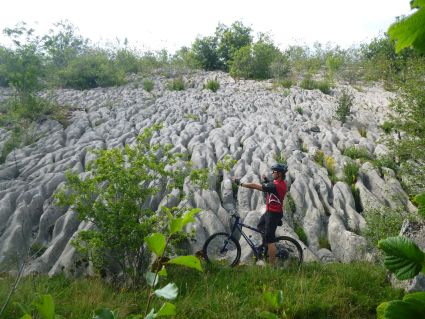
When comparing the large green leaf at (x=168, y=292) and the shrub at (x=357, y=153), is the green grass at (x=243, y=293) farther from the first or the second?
the shrub at (x=357, y=153)

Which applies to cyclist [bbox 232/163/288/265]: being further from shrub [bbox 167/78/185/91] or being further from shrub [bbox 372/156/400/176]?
shrub [bbox 167/78/185/91]

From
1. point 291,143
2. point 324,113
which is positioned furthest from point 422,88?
point 324,113

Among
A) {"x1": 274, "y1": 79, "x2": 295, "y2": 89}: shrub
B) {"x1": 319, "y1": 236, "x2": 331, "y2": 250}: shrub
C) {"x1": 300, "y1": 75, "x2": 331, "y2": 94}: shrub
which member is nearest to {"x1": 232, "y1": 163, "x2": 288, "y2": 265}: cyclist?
{"x1": 319, "y1": 236, "x2": 331, "y2": 250}: shrub

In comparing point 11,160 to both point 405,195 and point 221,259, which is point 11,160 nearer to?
point 221,259

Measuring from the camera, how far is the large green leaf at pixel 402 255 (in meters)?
0.61

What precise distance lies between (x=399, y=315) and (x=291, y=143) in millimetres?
13118

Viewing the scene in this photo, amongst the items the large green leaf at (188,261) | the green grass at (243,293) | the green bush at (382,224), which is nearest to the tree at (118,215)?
the green grass at (243,293)

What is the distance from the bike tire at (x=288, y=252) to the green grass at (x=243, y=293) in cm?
31

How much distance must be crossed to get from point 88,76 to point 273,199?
1639 cm

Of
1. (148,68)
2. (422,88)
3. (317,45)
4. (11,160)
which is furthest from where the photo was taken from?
(317,45)

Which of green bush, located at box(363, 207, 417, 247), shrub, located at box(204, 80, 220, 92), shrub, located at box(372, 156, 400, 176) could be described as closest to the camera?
green bush, located at box(363, 207, 417, 247)

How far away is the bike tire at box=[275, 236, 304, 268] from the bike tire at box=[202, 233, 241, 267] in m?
0.81

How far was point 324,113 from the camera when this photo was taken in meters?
16.4

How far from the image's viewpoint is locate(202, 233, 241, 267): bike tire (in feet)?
25.2
